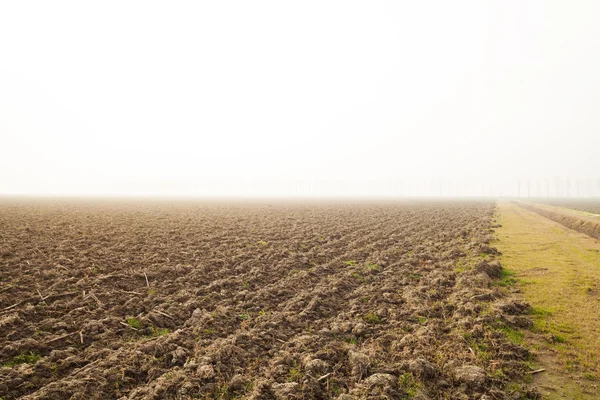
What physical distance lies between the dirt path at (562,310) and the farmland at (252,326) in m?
0.50

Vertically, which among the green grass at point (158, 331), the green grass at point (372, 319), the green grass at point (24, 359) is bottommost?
the green grass at point (372, 319)

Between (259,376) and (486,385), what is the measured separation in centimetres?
416

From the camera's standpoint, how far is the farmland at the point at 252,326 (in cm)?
554

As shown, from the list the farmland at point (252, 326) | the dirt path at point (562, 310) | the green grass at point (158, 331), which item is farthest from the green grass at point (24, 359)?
the dirt path at point (562, 310)

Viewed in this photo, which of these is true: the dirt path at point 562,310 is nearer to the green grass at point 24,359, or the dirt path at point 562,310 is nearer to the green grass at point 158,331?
the green grass at point 158,331

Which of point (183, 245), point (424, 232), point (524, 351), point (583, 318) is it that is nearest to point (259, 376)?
point (524, 351)

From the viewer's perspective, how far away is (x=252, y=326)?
8.00 metres

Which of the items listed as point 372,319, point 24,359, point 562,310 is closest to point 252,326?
point 372,319

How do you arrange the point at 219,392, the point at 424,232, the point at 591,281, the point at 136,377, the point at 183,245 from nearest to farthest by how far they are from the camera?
1. the point at 219,392
2. the point at 136,377
3. the point at 591,281
4. the point at 183,245
5. the point at 424,232

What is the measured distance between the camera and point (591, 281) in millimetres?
11359

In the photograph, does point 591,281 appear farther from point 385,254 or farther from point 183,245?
point 183,245

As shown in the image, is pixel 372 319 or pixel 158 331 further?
pixel 372 319

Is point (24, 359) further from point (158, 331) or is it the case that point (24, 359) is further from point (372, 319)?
point (372, 319)

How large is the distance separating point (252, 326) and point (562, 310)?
890 cm
